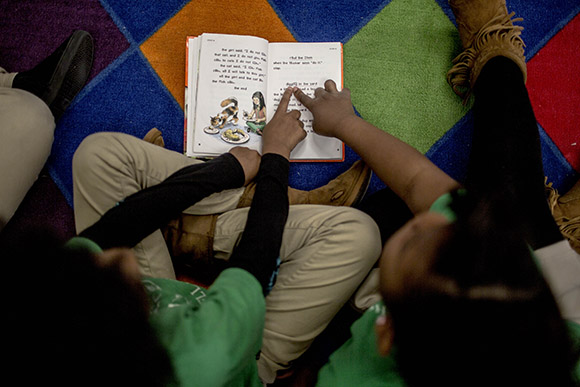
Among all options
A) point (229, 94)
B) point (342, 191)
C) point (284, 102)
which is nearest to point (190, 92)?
point (229, 94)

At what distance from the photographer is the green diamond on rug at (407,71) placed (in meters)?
0.99

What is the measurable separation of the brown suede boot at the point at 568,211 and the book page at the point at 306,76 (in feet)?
1.76

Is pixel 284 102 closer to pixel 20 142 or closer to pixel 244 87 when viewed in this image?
pixel 244 87

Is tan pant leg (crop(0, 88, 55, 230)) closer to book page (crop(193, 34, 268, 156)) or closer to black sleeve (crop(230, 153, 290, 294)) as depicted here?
book page (crop(193, 34, 268, 156))

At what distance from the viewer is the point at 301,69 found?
950 millimetres

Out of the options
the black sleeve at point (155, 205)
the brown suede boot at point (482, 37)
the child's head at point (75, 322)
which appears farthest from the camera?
the brown suede boot at point (482, 37)

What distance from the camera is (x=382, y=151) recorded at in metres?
0.82

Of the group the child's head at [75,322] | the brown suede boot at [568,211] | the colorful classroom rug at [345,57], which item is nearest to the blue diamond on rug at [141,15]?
the colorful classroom rug at [345,57]

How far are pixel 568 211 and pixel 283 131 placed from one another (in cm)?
73

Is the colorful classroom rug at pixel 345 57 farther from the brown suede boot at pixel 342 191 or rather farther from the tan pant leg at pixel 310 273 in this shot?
the tan pant leg at pixel 310 273

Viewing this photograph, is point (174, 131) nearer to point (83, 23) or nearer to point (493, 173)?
point (83, 23)

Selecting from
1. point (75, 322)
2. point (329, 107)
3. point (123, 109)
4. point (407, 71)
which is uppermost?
point (407, 71)

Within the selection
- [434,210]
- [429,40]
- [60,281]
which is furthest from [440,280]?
[429,40]

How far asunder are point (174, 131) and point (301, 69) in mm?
369
